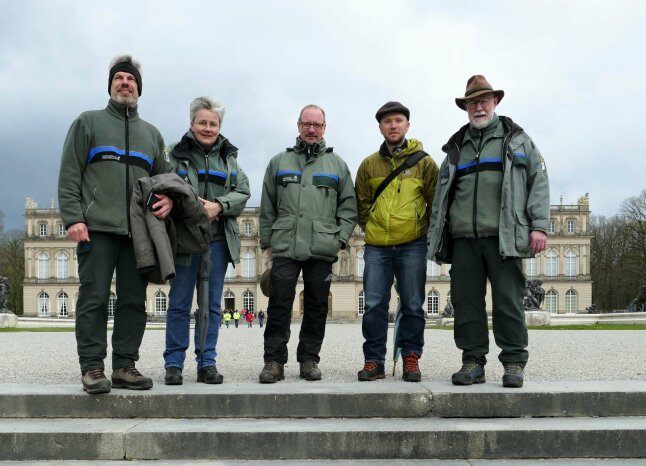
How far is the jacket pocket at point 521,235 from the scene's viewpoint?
4.42m

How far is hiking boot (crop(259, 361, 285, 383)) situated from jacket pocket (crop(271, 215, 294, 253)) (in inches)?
32.3

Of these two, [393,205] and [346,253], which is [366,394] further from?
[346,253]

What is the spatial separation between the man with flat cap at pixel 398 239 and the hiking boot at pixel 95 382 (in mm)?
1750

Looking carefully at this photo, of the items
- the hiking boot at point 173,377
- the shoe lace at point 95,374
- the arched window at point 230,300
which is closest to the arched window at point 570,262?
the arched window at point 230,300

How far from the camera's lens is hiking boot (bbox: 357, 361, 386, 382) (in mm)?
4762

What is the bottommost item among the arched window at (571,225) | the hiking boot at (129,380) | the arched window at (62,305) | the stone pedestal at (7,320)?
the arched window at (62,305)

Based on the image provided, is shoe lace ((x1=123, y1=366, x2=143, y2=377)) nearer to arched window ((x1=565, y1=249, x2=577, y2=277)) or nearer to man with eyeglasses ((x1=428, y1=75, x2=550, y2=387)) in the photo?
man with eyeglasses ((x1=428, y1=75, x2=550, y2=387))

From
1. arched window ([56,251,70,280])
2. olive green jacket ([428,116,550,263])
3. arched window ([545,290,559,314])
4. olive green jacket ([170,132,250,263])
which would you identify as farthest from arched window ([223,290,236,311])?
olive green jacket ([428,116,550,263])

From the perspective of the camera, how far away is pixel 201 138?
4789 mm

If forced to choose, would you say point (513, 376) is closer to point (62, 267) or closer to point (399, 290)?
point (399, 290)

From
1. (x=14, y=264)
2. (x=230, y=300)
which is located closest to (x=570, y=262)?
(x=230, y=300)

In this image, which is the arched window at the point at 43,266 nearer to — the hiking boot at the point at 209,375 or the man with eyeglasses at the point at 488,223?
the hiking boot at the point at 209,375

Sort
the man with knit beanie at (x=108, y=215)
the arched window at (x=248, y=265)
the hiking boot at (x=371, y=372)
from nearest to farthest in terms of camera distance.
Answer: the man with knit beanie at (x=108, y=215) → the hiking boot at (x=371, y=372) → the arched window at (x=248, y=265)

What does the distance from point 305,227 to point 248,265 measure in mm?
60605
